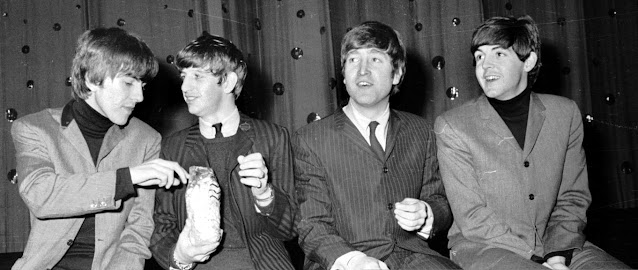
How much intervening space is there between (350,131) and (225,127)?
47cm

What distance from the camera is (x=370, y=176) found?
194 cm

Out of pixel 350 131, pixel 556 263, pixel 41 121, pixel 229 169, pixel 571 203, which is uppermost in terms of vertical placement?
pixel 41 121

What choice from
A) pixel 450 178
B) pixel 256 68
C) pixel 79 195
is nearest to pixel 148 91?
pixel 256 68

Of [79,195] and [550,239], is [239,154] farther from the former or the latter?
[550,239]

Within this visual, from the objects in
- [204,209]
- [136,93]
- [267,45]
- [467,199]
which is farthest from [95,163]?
[267,45]

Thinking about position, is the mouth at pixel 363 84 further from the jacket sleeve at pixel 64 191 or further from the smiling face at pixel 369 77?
the jacket sleeve at pixel 64 191

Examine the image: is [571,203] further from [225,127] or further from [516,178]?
[225,127]

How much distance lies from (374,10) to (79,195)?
102 inches

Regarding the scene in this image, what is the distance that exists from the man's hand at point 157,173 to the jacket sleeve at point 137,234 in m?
0.23

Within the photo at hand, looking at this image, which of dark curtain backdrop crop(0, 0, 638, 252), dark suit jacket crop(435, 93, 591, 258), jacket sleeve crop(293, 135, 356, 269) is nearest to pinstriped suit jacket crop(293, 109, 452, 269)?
jacket sleeve crop(293, 135, 356, 269)

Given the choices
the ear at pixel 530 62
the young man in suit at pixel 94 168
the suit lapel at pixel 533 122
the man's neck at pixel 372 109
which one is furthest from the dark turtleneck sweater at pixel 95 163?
the ear at pixel 530 62

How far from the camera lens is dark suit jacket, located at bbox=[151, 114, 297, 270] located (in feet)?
6.28

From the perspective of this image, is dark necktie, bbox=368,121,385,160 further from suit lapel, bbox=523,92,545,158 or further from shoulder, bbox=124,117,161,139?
shoulder, bbox=124,117,161,139

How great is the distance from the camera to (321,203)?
195 cm
